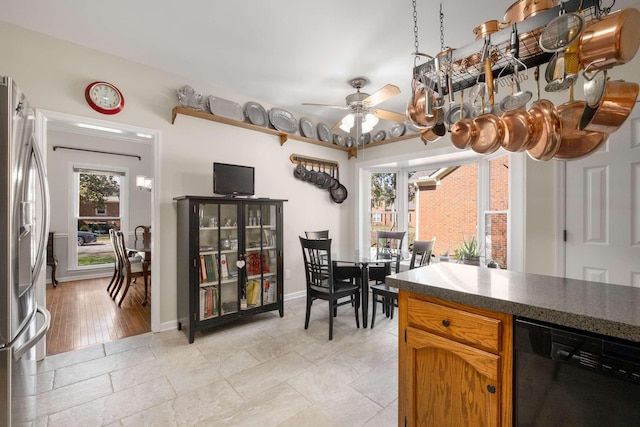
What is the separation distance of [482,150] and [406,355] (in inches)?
43.7

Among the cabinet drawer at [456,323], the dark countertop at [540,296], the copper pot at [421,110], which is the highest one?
the copper pot at [421,110]

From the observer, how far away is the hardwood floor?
2.75m

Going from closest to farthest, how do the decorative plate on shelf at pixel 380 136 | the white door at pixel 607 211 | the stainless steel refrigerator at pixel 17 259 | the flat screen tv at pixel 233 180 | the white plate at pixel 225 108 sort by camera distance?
the stainless steel refrigerator at pixel 17 259 → the white door at pixel 607 211 → the flat screen tv at pixel 233 180 → the white plate at pixel 225 108 → the decorative plate on shelf at pixel 380 136

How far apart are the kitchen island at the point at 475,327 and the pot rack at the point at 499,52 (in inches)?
40.1

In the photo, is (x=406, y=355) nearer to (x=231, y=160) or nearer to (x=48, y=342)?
(x=231, y=160)

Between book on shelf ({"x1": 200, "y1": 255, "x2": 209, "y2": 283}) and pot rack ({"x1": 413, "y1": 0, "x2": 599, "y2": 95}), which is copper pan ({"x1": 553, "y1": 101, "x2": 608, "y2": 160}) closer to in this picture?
pot rack ({"x1": 413, "y1": 0, "x2": 599, "y2": 95})

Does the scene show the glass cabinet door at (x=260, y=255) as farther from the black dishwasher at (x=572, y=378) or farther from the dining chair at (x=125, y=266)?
the black dishwasher at (x=572, y=378)

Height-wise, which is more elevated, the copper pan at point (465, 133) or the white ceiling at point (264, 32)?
the white ceiling at point (264, 32)

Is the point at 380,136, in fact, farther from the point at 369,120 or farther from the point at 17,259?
the point at 17,259

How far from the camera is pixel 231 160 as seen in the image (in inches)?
135

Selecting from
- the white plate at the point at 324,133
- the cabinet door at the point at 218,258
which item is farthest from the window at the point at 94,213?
the white plate at the point at 324,133

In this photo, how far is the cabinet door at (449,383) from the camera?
1081 mm

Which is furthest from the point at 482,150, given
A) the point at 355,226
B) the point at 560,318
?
the point at 355,226

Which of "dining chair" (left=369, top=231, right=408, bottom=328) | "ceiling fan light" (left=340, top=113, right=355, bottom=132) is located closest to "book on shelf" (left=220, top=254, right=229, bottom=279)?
"dining chair" (left=369, top=231, right=408, bottom=328)
